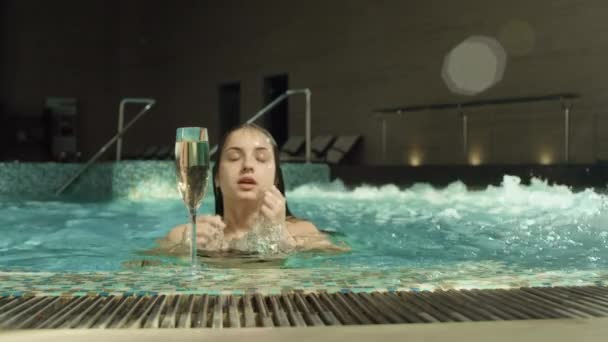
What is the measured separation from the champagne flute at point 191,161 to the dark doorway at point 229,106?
13.3m

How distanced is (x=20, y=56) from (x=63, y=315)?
1630 cm

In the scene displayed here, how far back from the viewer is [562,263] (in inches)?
110

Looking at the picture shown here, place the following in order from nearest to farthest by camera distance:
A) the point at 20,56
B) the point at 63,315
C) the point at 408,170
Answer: the point at 63,315 < the point at 408,170 < the point at 20,56

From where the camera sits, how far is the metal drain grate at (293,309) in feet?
3.63

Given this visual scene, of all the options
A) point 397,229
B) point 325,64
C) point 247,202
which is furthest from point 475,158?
point 247,202

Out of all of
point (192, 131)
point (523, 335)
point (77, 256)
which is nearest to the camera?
point (523, 335)

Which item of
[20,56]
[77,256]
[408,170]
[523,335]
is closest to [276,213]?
[77,256]

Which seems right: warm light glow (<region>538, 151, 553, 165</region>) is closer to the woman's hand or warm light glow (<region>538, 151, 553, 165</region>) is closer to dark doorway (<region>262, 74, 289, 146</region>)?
dark doorway (<region>262, 74, 289, 146</region>)

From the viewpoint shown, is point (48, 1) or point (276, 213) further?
point (48, 1)

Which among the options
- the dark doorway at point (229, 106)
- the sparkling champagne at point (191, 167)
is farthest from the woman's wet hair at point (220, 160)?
the dark doorway at point (229, 106)

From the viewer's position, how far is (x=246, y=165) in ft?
8.52

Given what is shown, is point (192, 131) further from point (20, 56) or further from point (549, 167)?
point (20, 56)

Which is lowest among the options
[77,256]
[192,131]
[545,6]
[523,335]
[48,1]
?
[77,256]

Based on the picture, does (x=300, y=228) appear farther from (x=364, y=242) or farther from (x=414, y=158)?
(x=414, y=158)
